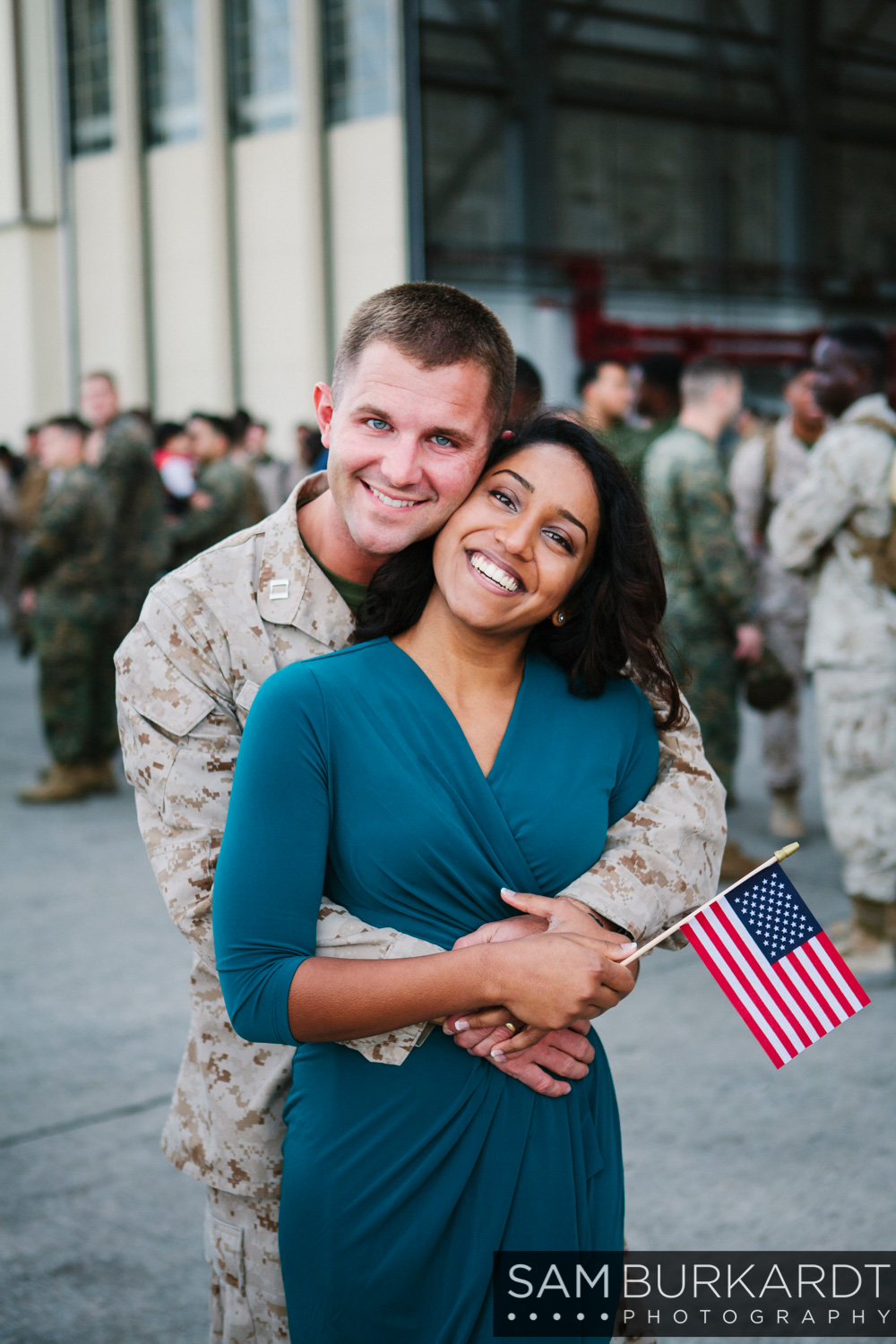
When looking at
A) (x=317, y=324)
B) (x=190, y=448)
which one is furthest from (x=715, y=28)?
(x=190, y=448)

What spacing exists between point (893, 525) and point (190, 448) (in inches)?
327

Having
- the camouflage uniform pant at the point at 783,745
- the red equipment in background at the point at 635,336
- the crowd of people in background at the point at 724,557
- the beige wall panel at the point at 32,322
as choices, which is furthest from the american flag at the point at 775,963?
the beige wall panel at the point at 32,322

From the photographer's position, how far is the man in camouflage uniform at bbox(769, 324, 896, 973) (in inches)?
179

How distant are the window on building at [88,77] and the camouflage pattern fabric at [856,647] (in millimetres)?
18761

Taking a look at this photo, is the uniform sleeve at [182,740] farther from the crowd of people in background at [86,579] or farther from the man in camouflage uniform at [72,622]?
the man in camouflage uniform at [72,622]

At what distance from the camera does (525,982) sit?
157 cm

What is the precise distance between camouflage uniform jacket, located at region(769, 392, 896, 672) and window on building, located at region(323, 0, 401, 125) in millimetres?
14419

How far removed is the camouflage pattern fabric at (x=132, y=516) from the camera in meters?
7.43

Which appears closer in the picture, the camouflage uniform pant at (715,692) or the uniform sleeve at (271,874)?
the uniform sleeve at (271,874)

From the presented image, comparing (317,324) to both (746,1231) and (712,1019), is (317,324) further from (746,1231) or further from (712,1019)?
(746,1231)

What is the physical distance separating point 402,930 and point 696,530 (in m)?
3.93

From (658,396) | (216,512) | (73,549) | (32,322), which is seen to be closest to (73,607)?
(73,549)

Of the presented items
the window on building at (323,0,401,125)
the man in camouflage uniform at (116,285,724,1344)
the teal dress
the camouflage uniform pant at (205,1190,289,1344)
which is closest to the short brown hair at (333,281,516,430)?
the man in camouflage uniform at (116,285,724,1344)

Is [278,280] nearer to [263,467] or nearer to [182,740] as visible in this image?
[263,467]
